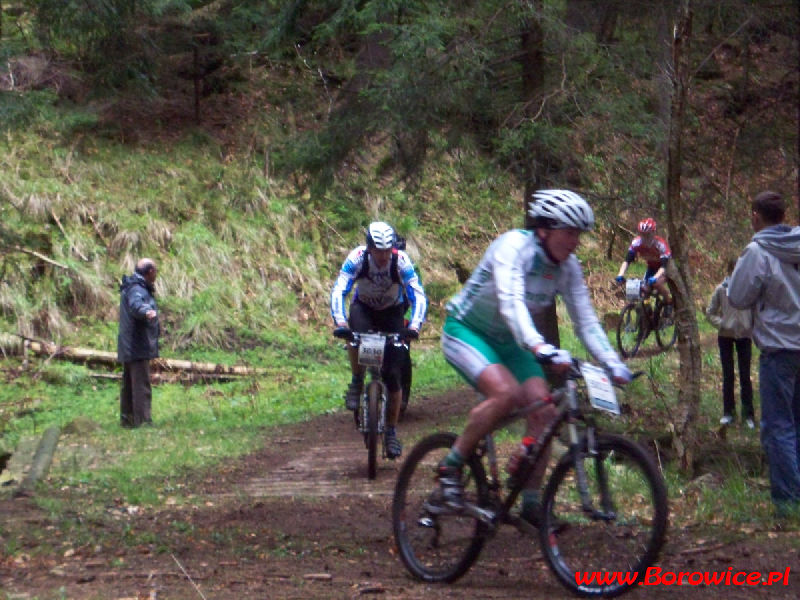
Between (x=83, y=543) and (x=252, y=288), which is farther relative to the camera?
(x=252, y=288)

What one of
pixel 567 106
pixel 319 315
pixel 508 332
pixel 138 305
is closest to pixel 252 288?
pixel 319 315

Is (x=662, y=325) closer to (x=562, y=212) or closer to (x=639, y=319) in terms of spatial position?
(x=639, y=319)

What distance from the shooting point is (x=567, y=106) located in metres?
11.0

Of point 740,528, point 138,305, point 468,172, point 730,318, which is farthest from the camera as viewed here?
point 138,305

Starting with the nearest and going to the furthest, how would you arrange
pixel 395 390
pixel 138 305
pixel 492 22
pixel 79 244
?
pixel 395 390, pixel 492 22, pixel 138 305, pixel 79 244

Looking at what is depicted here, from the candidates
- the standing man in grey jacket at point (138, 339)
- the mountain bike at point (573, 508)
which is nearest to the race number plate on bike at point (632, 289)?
the standing man in grey jacket at point (138, 339)

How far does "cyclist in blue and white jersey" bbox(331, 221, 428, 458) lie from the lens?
9.31 metres

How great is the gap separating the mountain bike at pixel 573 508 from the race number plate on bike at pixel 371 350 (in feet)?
9.50

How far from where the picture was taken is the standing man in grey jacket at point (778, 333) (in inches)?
272

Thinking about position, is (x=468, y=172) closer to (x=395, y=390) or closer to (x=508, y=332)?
(x=395, y=390)

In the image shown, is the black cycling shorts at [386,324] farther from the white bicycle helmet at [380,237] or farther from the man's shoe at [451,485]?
the man's shoe at [451,485]

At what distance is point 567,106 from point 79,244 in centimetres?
1138

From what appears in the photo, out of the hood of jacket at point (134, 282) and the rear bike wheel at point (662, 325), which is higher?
the hood of jacket at point (134, 282)

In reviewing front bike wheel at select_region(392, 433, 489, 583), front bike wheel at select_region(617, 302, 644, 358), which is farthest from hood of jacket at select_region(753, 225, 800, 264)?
front bike wheel at select_region(617, 302, 644, 358)
